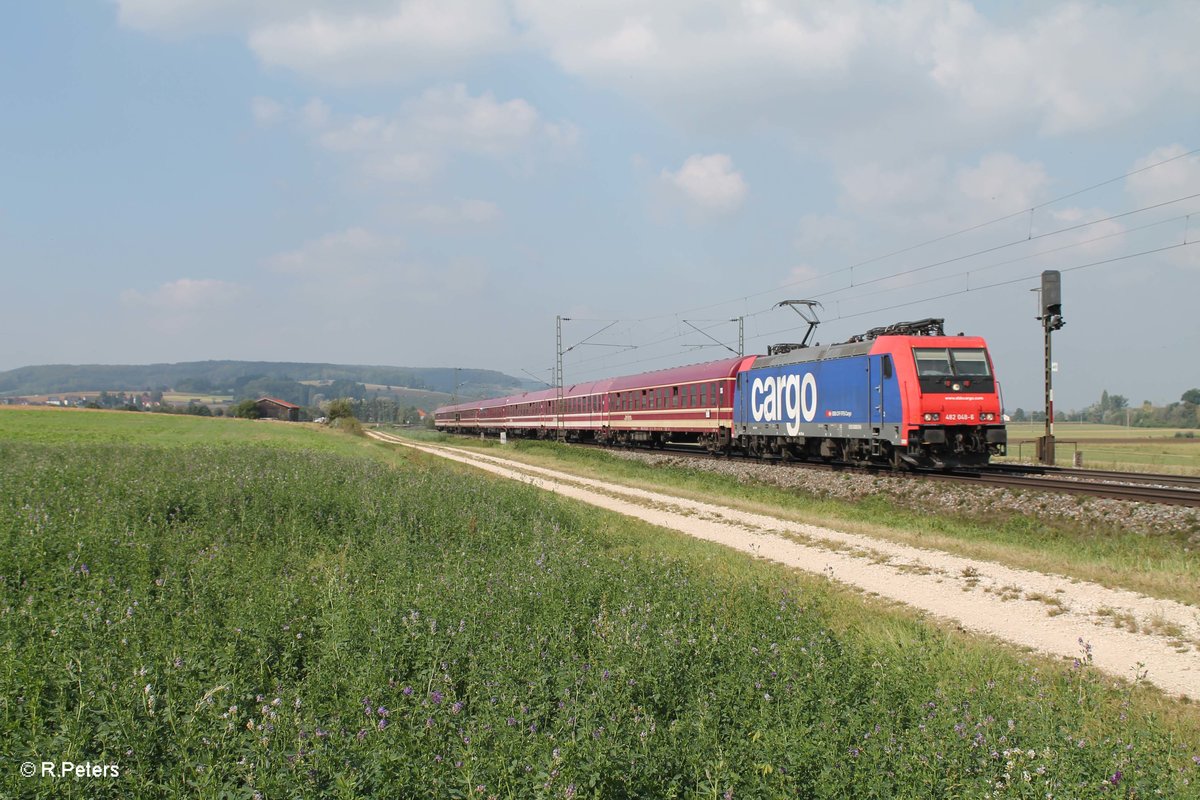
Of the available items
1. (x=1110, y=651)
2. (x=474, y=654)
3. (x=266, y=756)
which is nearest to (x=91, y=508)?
(x=474, y=654)

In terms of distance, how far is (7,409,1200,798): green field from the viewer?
416 cm

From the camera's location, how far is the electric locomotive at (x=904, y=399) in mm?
21406

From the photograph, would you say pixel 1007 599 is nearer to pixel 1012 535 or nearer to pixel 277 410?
pixel 1012 535

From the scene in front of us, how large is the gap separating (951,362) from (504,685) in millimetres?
19680

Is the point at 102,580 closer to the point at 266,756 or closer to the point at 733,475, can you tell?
the point at 266,756

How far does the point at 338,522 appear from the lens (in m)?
12.7

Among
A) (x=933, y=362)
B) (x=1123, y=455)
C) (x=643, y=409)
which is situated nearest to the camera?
(x=933, y=362)

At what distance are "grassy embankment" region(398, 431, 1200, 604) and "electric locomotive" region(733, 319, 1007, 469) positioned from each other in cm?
243

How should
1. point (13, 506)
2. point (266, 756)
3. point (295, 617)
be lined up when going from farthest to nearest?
point (13, 506), point (295, 617), point (266, 756)

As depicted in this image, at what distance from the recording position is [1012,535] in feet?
49.2

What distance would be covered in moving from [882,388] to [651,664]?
1849cm

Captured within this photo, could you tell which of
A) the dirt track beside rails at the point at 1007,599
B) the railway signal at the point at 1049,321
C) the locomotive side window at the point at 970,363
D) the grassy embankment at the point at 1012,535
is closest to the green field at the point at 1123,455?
the railway signal at the point at 1049,321

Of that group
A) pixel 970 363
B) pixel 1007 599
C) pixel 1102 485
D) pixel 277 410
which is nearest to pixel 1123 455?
pixel 970 363

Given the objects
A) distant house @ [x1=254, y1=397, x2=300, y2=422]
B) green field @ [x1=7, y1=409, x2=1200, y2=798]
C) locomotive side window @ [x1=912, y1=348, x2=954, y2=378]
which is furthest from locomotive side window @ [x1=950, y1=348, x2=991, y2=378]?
distant house @ [x1=254, y1=397, x2=300, y2=422]
